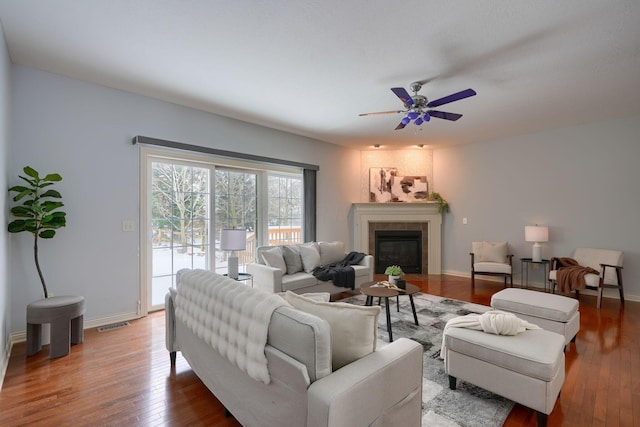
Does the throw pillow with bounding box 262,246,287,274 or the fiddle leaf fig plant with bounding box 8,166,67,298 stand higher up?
the fiddle leaf fig plant with bounding box 8,166,67,298

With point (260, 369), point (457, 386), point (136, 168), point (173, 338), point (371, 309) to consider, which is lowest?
point (457, 386)

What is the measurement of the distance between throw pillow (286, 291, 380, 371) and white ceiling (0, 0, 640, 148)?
2.05m

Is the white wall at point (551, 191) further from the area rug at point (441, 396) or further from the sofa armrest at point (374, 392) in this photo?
the sofa armrest at point (374, 392)

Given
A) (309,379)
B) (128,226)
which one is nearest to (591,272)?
(309,379)

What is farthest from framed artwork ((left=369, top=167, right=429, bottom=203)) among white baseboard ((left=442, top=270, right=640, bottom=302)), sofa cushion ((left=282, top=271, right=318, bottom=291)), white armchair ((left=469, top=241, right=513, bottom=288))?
sofa cushion ((left=282, top=271, right=318, bottom=291))

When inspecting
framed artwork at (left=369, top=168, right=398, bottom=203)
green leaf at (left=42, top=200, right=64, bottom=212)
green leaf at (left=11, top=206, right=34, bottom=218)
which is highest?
framed artwork at (left=369, top=168, right=398, bottom=203)

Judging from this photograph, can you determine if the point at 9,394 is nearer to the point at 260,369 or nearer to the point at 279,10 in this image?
the point at 260,369

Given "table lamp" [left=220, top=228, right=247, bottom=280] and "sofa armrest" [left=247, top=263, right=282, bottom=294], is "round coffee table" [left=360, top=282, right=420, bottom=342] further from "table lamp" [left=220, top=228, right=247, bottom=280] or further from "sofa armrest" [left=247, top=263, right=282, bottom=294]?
"table lamp" [left=220, top=228, right=247, bottom=280]

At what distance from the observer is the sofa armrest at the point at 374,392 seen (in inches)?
47.6

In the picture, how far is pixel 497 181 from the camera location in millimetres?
5938

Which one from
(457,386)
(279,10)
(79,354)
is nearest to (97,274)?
(79,354)

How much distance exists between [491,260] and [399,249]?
181 cm

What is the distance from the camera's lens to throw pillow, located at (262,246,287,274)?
4207mm

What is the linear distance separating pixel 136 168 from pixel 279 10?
2.68m
